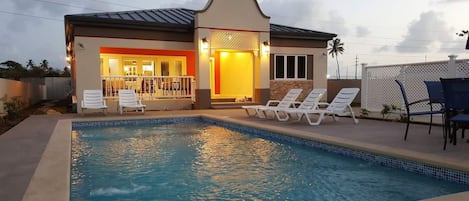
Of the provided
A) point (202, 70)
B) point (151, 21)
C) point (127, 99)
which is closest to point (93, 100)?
point (127, 99)

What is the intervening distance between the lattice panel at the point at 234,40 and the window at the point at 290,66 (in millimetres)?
1767

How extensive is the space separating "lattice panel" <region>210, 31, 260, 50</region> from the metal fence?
4.86 m

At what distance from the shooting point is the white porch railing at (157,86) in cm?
1443

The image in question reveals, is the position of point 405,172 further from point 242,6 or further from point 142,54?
point 142,54

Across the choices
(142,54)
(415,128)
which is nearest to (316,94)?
(415,128)

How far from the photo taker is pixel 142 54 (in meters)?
17.3

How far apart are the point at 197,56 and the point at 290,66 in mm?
4806

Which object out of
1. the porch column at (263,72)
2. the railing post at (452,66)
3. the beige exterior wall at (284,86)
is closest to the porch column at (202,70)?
the porch column at (263,72)

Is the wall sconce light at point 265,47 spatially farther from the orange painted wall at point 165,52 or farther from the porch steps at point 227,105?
the orange painted wall at point 165,52

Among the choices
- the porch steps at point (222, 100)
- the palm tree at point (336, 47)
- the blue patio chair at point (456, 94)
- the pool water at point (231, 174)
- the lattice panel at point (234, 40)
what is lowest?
the pool water at point (231, 174)

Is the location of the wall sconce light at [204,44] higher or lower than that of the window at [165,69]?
higher

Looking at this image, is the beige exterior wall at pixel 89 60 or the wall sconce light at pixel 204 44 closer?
the beige exterior wall at pixel 89 60

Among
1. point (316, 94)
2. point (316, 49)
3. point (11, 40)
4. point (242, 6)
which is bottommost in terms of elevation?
point (316, 94)

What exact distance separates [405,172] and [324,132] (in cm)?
263
